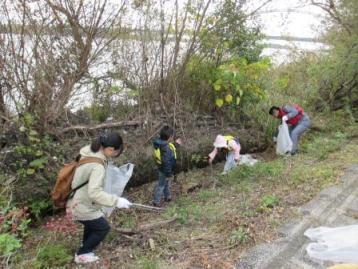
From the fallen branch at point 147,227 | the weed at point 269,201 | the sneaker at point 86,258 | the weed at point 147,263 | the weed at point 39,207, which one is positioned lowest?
the weed at point 39,207

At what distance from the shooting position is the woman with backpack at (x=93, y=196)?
133 inches

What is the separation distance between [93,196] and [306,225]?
2270mm

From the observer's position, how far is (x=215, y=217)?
4238mm

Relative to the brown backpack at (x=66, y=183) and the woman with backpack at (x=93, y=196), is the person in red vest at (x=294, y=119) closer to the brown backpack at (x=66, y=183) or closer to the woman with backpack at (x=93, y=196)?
the woman with backpack at (x=93, y=196)

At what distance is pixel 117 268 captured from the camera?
342 centimetres

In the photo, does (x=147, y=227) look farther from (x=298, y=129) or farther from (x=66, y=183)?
(x=298, y=129)

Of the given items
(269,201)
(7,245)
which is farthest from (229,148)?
(7,245)

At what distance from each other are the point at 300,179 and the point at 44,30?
4.31 m

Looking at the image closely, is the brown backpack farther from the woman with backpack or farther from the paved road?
the paved road

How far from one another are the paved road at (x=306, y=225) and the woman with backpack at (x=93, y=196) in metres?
1.34

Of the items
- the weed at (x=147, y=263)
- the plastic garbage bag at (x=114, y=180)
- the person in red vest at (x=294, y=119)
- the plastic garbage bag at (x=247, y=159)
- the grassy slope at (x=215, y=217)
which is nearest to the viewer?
the weed at (x=147, y=263)

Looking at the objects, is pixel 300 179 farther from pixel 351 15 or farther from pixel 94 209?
pixel 351 15

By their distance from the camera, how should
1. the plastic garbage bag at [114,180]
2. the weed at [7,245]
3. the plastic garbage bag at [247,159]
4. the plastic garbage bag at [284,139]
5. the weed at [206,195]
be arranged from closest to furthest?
the weed at [7,245] < the plastic garbage bag at [114,180] < the weed at [206,195] < the plastic garbage bag at [247,159] < the plastic garbage bag at [284,139]

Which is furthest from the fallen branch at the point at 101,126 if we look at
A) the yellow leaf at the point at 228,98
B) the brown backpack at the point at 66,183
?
the brown backpack at the point at 66,183
